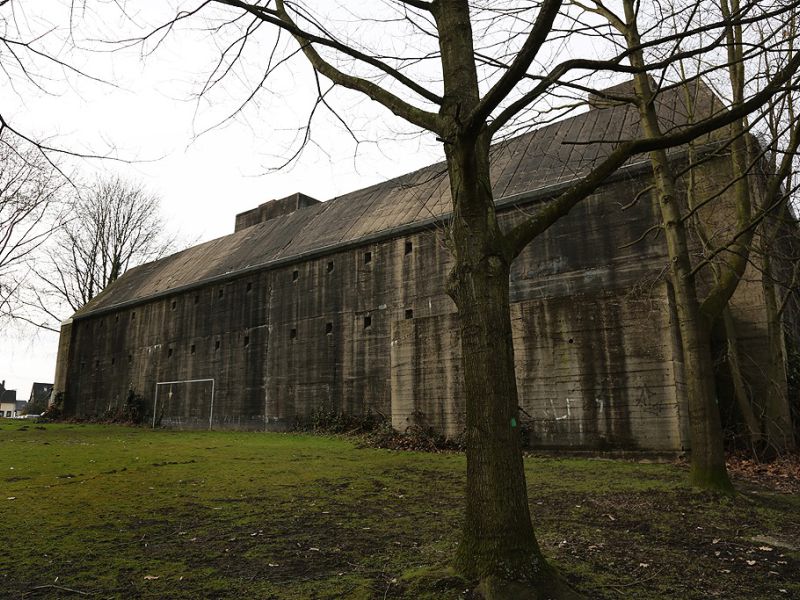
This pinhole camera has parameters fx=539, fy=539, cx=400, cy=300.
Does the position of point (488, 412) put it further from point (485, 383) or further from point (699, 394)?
point (699, 394)

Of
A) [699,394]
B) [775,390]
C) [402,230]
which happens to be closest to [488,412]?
[699,394]

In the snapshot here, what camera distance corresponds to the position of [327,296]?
18672 mm

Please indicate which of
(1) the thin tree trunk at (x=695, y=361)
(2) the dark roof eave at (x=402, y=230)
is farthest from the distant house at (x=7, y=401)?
(1) the thin tree trunk at (x=695, y=361)

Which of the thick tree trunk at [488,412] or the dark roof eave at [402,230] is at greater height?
the dark roof eave at [402,230]

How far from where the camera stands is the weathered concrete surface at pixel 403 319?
35.1 ft

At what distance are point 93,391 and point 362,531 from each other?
94.7 ft

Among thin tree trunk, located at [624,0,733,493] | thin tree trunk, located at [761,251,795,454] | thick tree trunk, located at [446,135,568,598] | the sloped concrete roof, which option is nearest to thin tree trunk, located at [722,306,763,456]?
thin tree trunk, located at [761,251,795,454]

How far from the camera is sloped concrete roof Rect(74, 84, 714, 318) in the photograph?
14422 mm

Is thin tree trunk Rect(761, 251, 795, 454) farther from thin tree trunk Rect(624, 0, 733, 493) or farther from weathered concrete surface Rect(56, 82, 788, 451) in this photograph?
thin tree trunk Rect(624, 0, 733, 493)

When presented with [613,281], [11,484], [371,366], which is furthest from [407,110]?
[371,366]

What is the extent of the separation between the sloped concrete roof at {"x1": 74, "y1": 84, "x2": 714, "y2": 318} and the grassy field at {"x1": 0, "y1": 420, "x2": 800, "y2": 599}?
14.7ft

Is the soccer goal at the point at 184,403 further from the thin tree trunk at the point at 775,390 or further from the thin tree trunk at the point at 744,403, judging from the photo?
the thin tree trunk at the point at 775,390

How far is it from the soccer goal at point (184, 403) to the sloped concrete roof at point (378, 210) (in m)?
4.43

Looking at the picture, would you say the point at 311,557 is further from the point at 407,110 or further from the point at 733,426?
the point at 733,426
